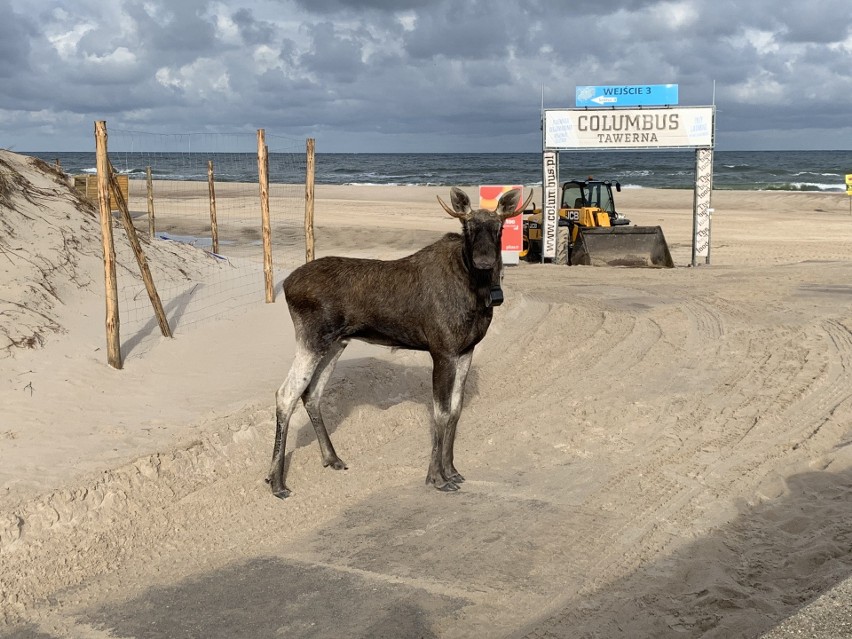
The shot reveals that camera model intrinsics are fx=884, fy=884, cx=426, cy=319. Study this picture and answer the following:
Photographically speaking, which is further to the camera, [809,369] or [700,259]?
[700,259]

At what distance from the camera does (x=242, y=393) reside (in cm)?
883

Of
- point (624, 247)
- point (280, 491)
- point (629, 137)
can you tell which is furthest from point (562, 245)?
point (280, 491)

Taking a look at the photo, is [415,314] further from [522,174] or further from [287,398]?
[522,174]

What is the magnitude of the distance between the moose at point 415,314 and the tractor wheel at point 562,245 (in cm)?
1457

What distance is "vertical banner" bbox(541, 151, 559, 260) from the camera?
835 inches

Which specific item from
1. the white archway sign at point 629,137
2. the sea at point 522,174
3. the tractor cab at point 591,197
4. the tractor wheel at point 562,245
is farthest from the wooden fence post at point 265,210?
the sea at point 522,174

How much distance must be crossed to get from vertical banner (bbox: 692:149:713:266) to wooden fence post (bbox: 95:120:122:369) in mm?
15421

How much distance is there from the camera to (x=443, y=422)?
693cm

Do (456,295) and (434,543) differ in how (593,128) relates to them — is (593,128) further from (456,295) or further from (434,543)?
(434,543)

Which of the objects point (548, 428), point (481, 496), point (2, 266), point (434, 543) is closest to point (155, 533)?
point (434, 543)

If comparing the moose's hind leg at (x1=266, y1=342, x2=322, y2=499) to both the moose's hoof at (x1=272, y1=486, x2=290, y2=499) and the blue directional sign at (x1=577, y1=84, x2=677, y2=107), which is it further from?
the blue directional sign at (x1=577, y1=84, x2=677, y2=107)

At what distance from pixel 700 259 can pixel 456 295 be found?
16.6m

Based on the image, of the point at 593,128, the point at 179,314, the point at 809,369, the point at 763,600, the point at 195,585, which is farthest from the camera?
the point at 593,128

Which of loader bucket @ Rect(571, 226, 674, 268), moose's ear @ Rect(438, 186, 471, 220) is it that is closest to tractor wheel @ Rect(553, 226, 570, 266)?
loader bucket @ Rect(571, 226, 674, 268)
